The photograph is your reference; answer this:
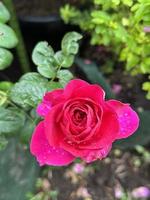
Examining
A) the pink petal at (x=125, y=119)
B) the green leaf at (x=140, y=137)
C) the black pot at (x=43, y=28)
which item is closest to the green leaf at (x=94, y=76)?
the green leaf at (x=140, y=137)

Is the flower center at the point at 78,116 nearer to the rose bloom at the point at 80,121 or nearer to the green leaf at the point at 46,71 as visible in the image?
the rose bloom at the point at 80,121

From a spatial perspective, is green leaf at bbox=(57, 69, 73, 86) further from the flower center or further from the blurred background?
the blurred background

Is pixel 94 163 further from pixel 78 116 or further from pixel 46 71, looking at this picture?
pixel 78 116

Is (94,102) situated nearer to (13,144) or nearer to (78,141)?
(78,141)

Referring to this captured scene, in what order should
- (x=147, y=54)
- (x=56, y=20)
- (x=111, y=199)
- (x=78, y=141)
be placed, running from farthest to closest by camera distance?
(x=56, y=20) < (x=111, y=199) < (x=147, y=54) < (x=78, y=141)

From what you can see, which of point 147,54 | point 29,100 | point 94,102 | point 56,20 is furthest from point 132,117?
point 56,20

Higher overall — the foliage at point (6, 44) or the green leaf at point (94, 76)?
the foliage at point (6, 44)

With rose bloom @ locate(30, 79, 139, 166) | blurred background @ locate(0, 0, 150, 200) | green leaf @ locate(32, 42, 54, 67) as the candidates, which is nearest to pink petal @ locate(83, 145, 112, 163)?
rose bloom @ locate(30, 79, 139, 166)
